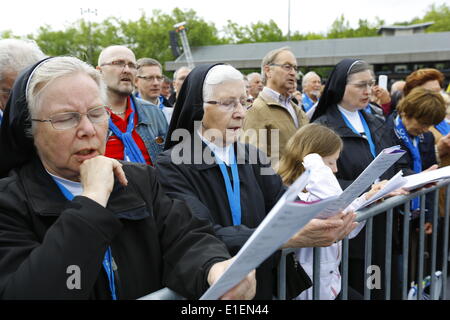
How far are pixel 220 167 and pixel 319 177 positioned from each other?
585mm

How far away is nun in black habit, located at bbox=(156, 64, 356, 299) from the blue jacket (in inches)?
43.1

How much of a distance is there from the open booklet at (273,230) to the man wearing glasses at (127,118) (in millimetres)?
2413

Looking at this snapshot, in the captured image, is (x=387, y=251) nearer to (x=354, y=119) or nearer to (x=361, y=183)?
(x=361, y=183)

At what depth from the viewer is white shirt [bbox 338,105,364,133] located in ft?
12.9

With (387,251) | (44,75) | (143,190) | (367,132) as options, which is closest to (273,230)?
(143,190)

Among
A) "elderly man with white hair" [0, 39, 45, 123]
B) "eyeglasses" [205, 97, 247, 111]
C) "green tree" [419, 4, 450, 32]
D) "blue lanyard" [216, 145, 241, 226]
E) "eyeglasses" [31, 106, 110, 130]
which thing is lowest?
"blue lanyard" [216, 145, 241, 226]

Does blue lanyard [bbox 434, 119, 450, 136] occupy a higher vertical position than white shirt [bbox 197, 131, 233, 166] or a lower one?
lower

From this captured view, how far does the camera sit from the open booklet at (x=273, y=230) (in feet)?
3.42

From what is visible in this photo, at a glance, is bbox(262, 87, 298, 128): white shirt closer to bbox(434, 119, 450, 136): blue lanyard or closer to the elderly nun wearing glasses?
bbox(434, 119, 450, 136): blue lanyard

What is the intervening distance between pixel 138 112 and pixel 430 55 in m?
29.9

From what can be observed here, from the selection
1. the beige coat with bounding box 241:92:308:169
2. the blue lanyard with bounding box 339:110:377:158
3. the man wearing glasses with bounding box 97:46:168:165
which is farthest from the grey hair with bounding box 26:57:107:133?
the blue lanyard with bounding box 339:110:377:158

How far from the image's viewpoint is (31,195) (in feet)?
5.04

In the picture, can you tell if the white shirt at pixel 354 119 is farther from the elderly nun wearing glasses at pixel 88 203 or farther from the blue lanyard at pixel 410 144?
the elderly nun wearing glasses at pixel 88 203
